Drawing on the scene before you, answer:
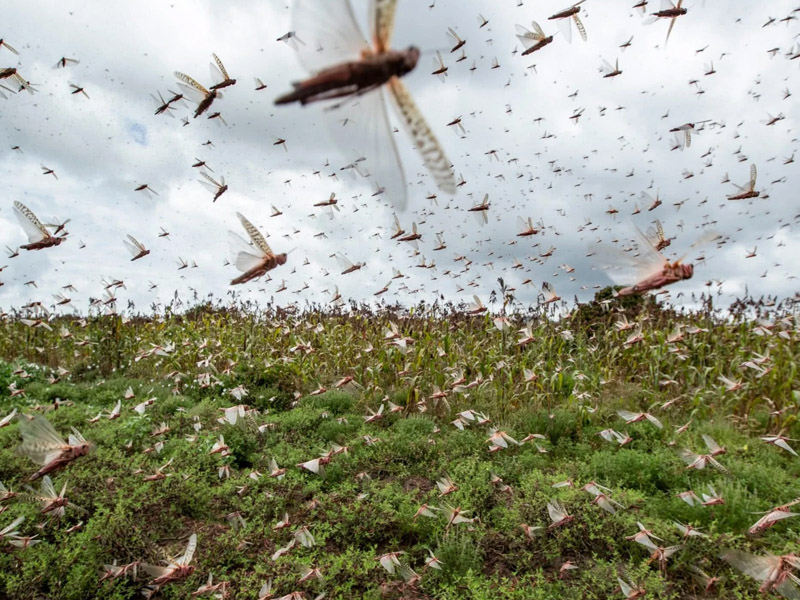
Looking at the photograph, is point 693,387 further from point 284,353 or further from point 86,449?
point 86,449

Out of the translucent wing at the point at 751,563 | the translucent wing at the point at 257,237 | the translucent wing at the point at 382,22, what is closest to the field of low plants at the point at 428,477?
the translucent wing at the point at 751,563

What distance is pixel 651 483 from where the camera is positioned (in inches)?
175

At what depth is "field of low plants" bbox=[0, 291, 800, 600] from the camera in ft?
11.1

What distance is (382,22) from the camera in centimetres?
57

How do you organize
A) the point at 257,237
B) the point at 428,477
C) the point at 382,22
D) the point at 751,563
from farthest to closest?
1. the point at 428,477
2. the point at 751,563
3. the point at 257,237
4. the point at 382,22

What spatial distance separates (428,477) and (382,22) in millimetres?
4595

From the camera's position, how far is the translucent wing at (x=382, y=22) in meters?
0.55

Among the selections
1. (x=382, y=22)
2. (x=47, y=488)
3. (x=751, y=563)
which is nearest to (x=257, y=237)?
(x=382, y=22)

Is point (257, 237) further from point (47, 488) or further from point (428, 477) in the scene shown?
point (428, 477)

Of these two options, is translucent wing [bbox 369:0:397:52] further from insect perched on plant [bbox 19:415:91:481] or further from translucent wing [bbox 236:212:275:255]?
insect perched on plant [bbox 19:415:91:481]

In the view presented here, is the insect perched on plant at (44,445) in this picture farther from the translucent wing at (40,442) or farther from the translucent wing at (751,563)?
the translucent wing at (751,563)

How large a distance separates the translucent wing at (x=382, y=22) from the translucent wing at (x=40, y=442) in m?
2.04

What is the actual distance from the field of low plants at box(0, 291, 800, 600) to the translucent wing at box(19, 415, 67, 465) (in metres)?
0.02

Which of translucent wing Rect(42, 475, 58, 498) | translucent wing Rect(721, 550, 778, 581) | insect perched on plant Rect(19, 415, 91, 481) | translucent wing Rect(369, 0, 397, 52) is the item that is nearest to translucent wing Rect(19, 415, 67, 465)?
insect perched on plant Rect(19, 415, 91, 481)
